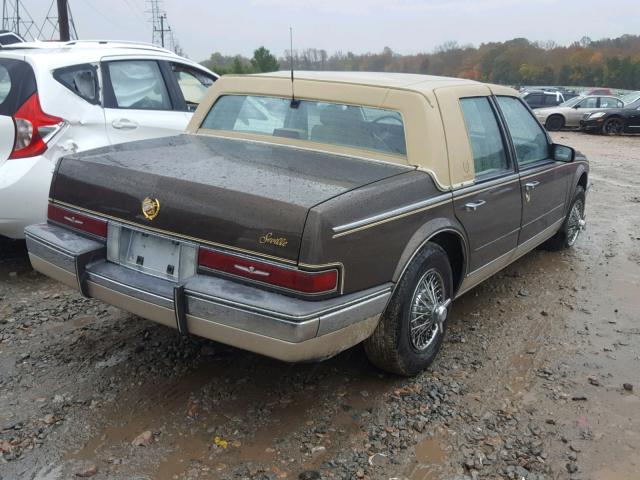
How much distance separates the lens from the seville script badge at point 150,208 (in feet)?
9.51

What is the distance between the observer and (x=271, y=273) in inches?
104

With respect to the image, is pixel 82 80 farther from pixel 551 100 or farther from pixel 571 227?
pixel 551 100

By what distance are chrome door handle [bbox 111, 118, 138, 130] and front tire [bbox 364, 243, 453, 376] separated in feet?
9.84

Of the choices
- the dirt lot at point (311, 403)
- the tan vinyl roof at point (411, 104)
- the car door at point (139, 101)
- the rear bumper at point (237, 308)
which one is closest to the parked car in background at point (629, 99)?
the dirt lot at point (311, 403)

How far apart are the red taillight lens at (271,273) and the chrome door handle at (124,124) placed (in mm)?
2717

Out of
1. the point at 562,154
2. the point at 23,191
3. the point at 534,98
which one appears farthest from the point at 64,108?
the point at 534,98

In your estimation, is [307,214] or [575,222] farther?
[575,222]

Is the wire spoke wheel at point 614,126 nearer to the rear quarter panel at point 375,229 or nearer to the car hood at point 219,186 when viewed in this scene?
the rear quarter panel at point 375,229

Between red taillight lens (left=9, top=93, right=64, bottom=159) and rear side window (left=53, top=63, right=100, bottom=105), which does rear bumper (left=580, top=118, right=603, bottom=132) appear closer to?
rear side window (left=53, top=63, right=100, bottom=105)

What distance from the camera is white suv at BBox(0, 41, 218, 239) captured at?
447cm

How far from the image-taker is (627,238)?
6.68 meters

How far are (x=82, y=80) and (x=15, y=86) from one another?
20.4 inches

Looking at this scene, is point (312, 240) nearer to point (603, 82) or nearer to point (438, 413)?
point (438, 413)

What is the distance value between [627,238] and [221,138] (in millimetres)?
4807
